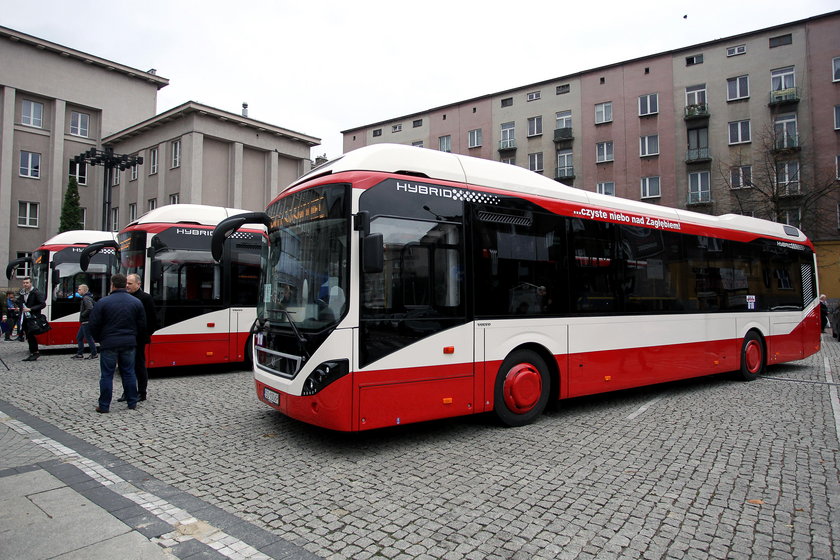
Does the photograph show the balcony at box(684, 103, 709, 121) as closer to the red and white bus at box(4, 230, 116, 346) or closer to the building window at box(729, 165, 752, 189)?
Answer: the building window at box(729, 165, 752, 189)

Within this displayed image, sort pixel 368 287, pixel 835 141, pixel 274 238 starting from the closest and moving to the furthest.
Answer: pixel 368 287 → pixel 274 238 → pixel 835 141

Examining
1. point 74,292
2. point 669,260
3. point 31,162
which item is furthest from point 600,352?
point 31,162

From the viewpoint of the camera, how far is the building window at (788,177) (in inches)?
1037

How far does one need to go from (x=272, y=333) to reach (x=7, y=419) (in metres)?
4.04

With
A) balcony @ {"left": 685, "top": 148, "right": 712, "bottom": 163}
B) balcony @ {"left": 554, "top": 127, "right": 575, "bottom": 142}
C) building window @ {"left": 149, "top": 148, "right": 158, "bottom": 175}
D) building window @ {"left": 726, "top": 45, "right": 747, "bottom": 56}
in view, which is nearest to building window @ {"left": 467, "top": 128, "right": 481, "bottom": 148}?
balcony @ {"left": 554, "top": 127, "right": 575, "bottom": 142}

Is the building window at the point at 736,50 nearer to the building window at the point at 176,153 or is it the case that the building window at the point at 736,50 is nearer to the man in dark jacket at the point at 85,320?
the building window at the point at 176,153

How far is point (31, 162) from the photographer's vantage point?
115 feet

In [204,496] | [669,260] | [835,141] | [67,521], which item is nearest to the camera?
[67,521]

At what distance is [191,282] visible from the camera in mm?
10484

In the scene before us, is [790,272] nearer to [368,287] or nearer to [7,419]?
[368,287]

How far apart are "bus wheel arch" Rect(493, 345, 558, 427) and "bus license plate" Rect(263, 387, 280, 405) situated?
2.59 meters

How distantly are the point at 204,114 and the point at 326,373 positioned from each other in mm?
31879

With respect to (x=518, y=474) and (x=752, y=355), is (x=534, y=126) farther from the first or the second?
(x=518, y=474)

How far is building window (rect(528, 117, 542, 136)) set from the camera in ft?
125
